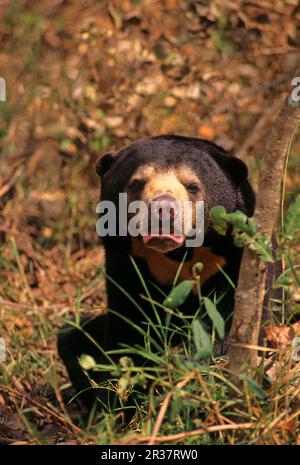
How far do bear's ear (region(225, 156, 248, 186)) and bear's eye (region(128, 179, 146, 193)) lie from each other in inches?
20.0

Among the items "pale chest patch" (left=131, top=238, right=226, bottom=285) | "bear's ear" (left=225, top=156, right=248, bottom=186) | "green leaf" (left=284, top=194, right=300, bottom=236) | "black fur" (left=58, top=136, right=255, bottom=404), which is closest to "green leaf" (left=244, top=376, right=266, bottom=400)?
"green leaf" (left=284, top=194, right=300, bottom=236)

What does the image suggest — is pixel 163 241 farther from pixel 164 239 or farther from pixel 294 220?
pixel 294 220

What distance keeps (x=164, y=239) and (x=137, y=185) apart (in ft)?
1.58

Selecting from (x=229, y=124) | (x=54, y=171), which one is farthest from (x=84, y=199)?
(x=229, y=124)

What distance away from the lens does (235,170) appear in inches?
189

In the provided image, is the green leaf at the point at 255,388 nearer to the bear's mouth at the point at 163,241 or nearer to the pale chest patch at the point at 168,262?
the bear's mouth at the point at 163,241

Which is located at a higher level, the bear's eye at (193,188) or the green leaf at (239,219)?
the bear's eye at (193,188)

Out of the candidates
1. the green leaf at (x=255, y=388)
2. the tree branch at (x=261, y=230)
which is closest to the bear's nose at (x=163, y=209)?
the tree branch at (x=261, y=230)

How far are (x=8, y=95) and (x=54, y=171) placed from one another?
38.6 inches

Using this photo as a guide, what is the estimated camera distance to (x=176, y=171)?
461 centimetres

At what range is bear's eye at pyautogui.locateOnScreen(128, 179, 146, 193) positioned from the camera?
4.62 meters

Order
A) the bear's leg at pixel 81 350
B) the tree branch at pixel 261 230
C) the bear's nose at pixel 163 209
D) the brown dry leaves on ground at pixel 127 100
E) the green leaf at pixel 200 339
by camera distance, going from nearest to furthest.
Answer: the green leaf at pixel 200 339 < the tree branch at pixel 261 230 < the bear's nose at pixel 163 209 < the bear's leg at pixel 81 350 < the brown dry leaves on ground at pixel 127 100

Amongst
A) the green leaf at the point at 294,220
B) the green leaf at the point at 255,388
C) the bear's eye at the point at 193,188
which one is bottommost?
the green leaf at the point at 255,388

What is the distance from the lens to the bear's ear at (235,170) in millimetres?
4770
